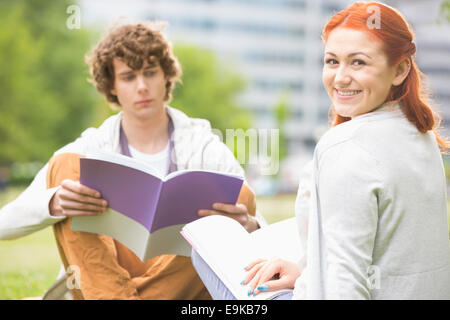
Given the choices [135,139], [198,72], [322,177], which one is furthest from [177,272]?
[198,72]

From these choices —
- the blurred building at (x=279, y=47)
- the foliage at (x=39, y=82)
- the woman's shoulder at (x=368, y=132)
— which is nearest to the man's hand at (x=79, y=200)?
the woman's shoulder at (x=368, y=132)

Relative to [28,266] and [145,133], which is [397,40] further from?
[28,266]

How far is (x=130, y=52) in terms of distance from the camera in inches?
117

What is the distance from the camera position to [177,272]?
263 centimetres

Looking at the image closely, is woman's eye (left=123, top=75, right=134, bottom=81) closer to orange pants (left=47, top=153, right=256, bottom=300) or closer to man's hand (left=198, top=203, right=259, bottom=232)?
orange pants (left=47, top=153, right=256, bottom=300)

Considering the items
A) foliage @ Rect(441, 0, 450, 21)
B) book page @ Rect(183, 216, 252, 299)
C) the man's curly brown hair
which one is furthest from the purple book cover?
foliage @ Rect(441, 0, 450, 21)

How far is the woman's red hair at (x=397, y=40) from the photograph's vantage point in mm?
1611

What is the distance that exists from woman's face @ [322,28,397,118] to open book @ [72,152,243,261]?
73 centimetres

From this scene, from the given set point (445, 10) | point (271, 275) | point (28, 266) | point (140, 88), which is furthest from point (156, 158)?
point (28, 266)

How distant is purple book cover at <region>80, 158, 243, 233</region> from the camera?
2230mm

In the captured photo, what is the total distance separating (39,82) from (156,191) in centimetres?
2041
